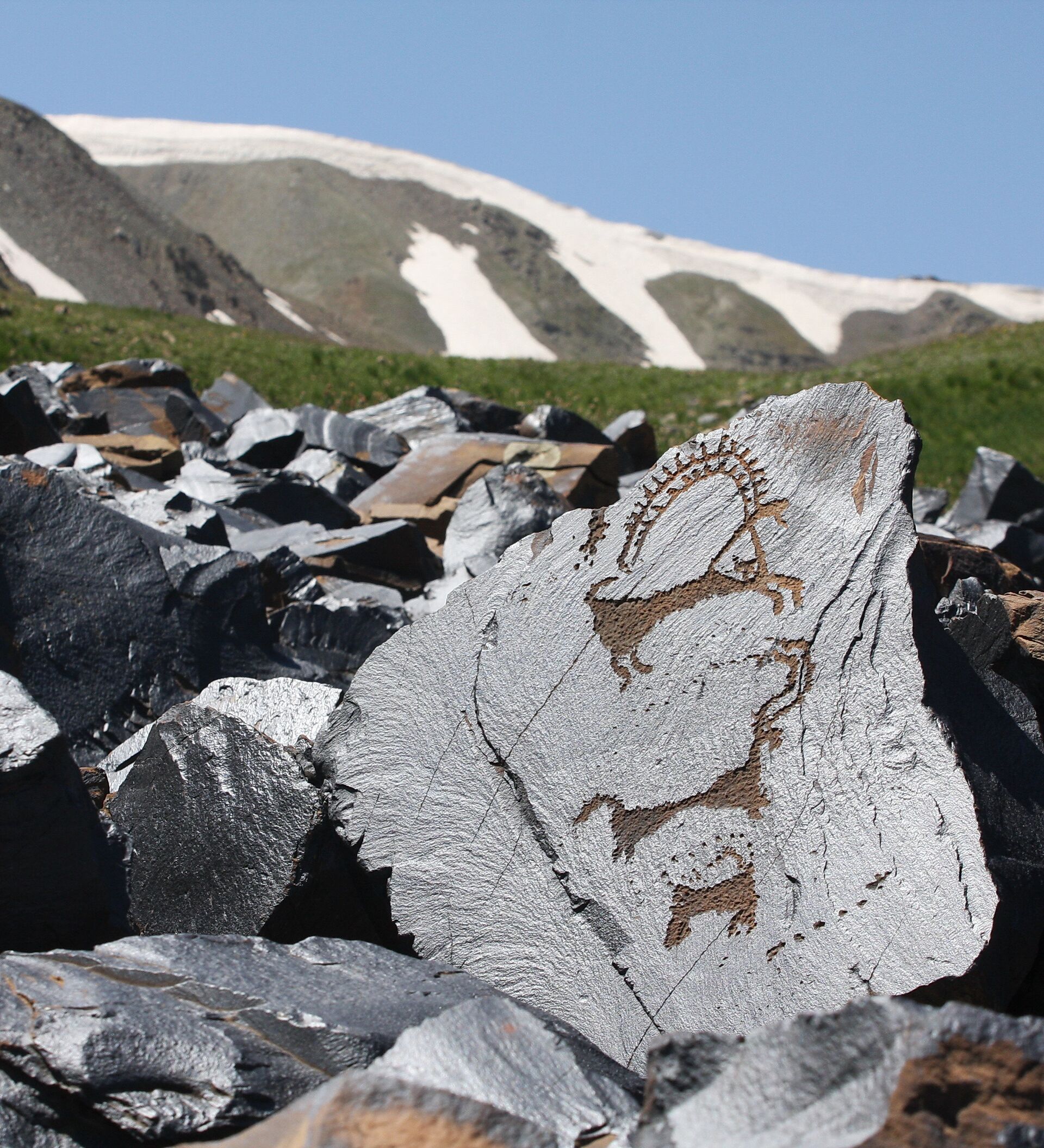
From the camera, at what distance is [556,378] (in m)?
14.9

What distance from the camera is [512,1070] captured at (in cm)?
171

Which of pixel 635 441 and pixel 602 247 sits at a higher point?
pixel 602 247

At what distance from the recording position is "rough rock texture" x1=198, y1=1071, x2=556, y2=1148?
4.95 ft

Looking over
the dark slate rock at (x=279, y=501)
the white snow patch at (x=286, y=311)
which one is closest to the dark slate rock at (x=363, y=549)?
the dark slate rock at (x=279, y=501)

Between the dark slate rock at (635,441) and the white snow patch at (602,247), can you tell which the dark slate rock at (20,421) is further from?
the white snow patch at (602,247)

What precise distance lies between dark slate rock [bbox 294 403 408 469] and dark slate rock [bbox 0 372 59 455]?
1.73 m

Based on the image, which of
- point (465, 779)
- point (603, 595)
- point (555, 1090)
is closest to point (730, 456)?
point (603, 595)

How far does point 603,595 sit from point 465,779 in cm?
54

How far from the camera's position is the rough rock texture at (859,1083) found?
4.34ft

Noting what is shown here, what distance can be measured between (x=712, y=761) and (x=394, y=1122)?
1.07 metres

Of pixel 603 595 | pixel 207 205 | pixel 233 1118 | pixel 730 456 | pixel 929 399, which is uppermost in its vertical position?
pixel 207 205

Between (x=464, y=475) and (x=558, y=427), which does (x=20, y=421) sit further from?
(x=558, y=427)

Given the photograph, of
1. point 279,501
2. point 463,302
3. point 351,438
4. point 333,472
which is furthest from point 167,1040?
point 463,302

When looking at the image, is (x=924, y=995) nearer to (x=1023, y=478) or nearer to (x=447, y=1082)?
(x=447, y=1082)
